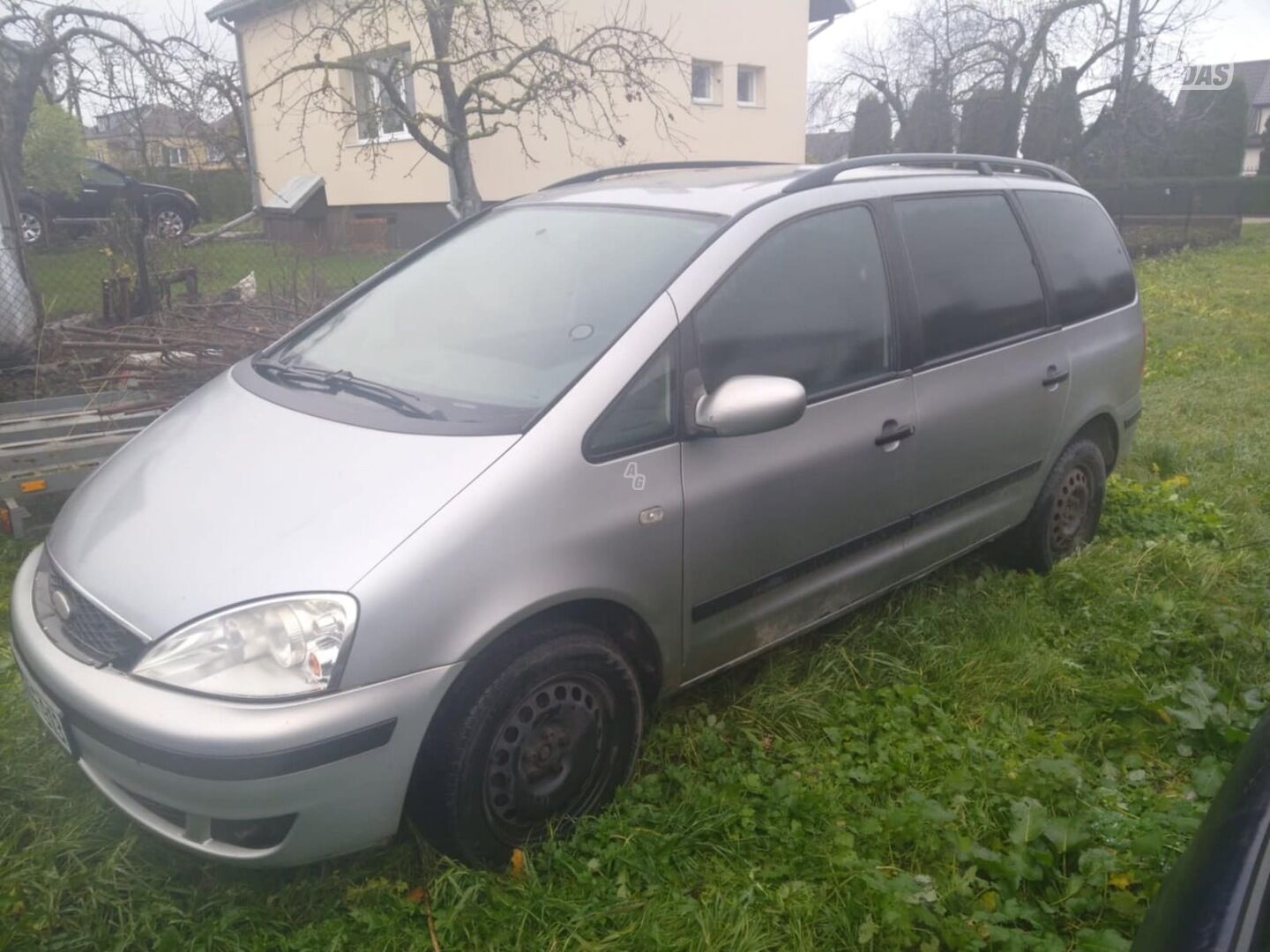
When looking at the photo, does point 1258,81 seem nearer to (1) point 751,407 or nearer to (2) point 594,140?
(2) point 594,140

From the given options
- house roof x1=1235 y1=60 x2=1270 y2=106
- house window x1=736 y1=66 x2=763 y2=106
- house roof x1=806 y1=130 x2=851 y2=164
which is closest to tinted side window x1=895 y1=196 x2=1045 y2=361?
house window x1=736 y1=66 x2=763 y2=106

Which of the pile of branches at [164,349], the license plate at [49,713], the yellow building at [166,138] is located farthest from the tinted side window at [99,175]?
the license plate at [49,713]

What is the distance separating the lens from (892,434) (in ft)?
10.5

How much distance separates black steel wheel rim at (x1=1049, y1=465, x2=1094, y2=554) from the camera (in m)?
4.23

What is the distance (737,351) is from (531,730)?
117 centimetres

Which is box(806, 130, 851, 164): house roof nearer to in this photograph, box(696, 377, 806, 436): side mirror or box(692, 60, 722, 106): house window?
box(692, 60, 722, 106): house window

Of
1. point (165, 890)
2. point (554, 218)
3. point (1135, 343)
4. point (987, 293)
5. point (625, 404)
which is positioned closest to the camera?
point (165, 890)

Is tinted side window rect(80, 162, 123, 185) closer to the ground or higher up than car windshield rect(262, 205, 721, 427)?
higher up

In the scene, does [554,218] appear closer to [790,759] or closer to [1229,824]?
[790,759]

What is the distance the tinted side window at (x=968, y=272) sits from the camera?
11.3 feet

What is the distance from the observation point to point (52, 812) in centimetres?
265

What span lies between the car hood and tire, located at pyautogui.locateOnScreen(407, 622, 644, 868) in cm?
41

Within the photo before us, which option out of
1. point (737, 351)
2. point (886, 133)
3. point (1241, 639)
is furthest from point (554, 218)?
point (886, 133)

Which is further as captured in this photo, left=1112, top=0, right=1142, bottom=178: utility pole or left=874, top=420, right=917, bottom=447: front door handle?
left=1112, top=0, right=1142, bottom=178: utility pole
